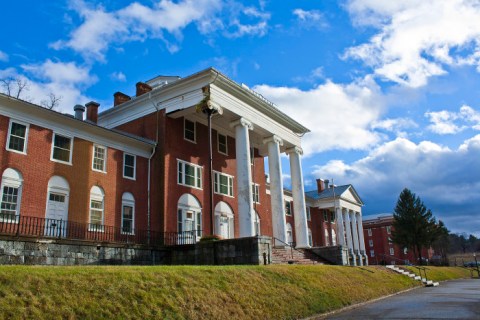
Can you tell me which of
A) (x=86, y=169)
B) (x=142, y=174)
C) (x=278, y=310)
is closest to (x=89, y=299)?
(x=278, y=310)

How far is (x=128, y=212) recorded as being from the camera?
25406mm

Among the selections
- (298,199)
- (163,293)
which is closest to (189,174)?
(298,199)

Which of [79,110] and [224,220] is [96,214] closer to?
[79,110]

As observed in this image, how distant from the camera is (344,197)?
190ft

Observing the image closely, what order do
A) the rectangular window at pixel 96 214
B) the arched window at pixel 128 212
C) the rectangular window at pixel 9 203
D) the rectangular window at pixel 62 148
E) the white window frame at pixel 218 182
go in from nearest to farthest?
1. the rectangular window at pixel 9 203
2. the rectangular window at pixel 62 148
3. the rectangular window at pixel 96 214
4. the arched window at pixel 128 212
5. the white window frame at pixel 218 182

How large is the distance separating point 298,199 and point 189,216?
10.3 meters

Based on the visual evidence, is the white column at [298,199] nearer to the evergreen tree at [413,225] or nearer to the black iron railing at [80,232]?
the black iron railing at [80,232]

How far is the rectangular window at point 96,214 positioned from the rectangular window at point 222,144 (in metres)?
11.4

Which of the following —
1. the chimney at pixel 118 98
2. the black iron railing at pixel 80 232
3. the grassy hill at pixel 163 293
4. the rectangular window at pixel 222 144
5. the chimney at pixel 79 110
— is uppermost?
the chimney at pixel 118 98

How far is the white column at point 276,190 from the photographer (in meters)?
31.2

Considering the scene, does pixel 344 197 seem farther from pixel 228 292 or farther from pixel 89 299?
pixel 89 299

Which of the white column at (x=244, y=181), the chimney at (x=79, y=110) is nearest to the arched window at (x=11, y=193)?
the chimney at (x=79, y=110)

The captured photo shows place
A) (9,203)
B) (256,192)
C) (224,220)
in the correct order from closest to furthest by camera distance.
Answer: (9,203) → (224,220) → (256,192)

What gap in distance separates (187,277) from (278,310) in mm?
2972
